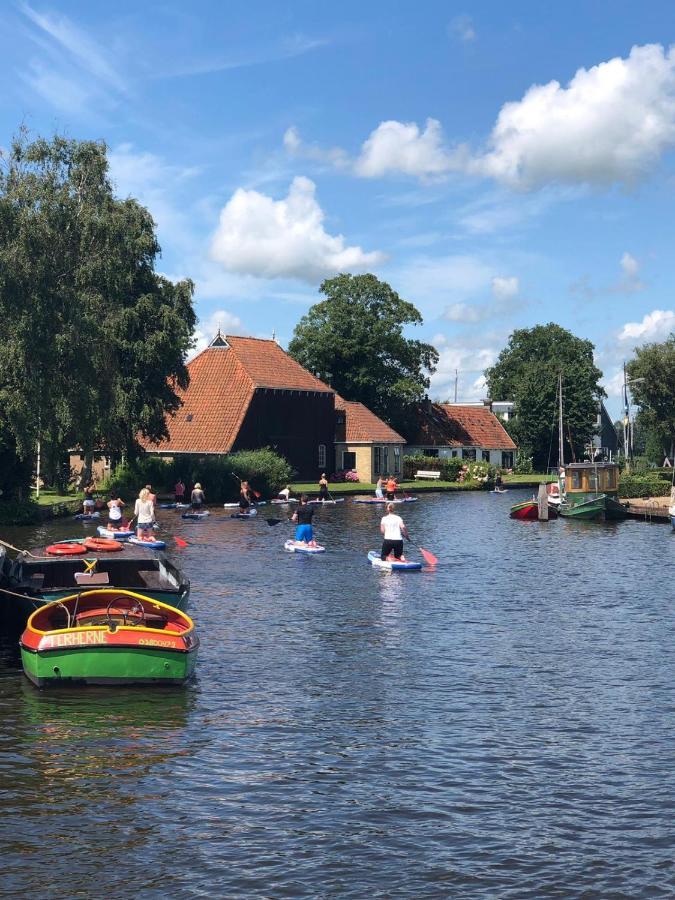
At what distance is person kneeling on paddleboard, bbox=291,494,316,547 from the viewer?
36.4 meters

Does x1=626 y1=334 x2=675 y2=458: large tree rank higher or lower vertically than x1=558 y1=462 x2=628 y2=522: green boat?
higher

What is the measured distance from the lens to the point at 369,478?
3428 inches

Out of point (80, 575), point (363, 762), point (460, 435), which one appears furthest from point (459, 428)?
point (363, 762)

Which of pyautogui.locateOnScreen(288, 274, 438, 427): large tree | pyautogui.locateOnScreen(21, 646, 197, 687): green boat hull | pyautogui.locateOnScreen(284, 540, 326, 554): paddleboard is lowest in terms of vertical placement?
pyautogui.locateOnScreen(21, 646, 197, 687): green boat hull

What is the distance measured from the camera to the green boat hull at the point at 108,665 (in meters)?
17.1

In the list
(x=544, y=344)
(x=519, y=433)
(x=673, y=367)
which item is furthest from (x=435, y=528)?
(x=544, y=344)

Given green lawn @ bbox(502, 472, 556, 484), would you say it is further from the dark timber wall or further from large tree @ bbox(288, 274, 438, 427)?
the dark timber wall

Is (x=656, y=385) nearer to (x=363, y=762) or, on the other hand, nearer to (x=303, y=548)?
(x=303, y=548)

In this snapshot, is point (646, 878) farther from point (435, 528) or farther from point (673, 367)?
point (673, 367)

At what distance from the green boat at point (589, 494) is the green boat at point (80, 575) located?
129 ft

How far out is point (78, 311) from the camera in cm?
4722

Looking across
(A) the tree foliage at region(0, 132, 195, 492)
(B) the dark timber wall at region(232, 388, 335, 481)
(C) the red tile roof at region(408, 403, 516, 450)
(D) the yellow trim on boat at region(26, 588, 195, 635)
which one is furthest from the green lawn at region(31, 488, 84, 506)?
(C) the red tile roof at region(408, 403, 516, 450)

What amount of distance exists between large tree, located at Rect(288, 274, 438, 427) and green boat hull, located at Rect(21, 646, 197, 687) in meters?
81.6

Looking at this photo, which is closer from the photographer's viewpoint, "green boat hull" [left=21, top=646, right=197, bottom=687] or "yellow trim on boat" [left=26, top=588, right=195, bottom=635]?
"yellow trim on boat" [left=26, top=588, right=195, bottom=635]
